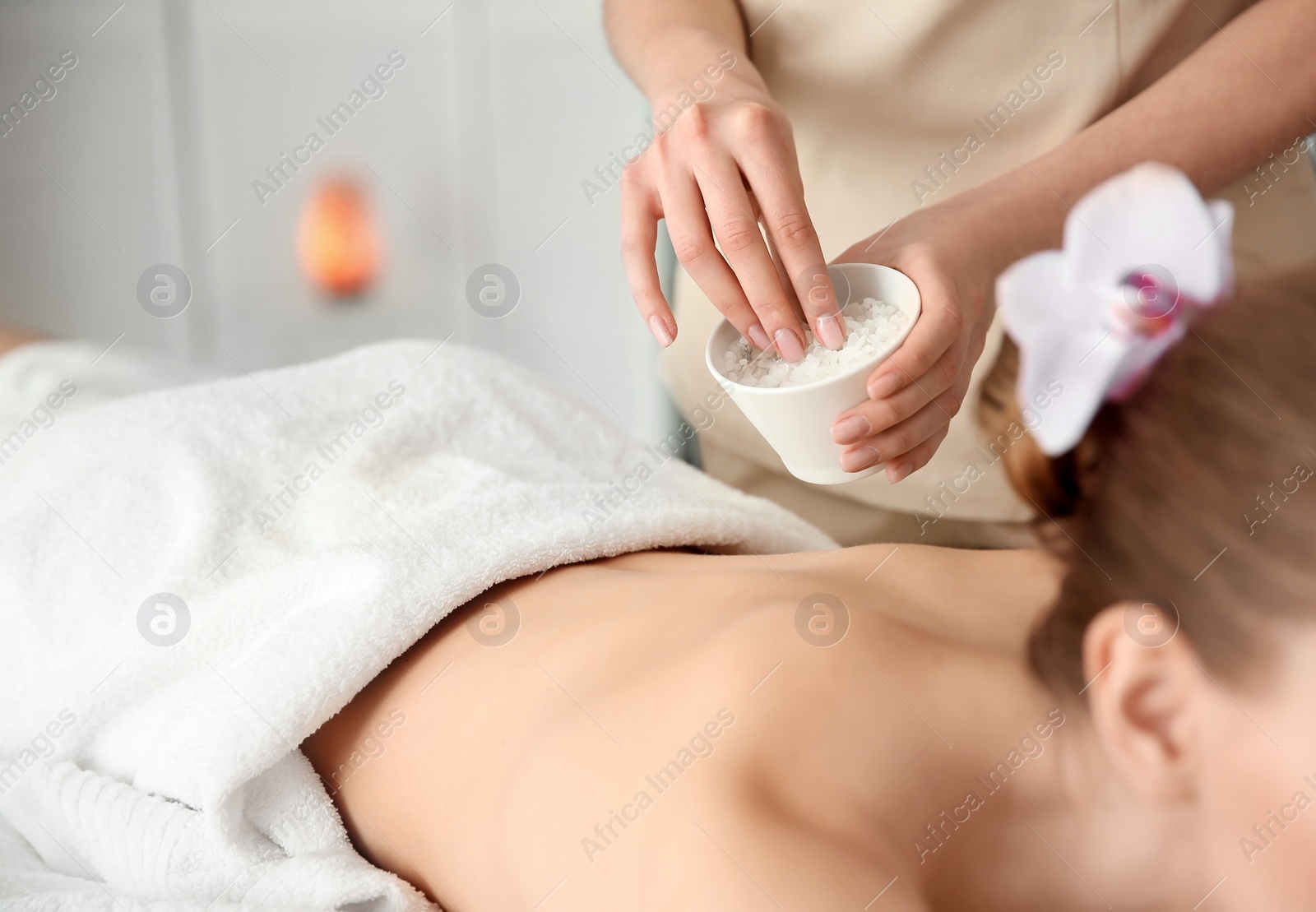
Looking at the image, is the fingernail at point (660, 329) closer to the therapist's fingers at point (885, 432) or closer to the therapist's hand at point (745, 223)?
the therapist's hand at point (745, 223)

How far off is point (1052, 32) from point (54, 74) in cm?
186

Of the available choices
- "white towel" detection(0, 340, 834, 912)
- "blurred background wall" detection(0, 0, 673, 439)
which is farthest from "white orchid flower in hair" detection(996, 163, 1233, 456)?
"blurred background wall" detection(0, 0, 673, 439)

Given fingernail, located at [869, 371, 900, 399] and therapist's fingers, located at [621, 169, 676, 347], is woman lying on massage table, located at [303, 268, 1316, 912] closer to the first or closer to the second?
fingernail, located at [869, 371, 900, 399]

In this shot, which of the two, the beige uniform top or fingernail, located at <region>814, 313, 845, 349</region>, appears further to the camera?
the beige uniform top

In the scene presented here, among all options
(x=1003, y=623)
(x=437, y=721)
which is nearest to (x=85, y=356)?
(x=437, y=721)

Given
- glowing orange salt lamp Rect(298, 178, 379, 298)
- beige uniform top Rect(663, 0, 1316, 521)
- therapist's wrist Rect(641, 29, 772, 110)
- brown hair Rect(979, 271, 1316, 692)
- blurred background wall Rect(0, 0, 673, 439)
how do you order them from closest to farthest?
brown hair Rect(979, 271, 1316, 692) < therapist's wrist Rect(641, 29, 772, 110) < beige uniform top Rect(663, 0, 1316, 521) < blurred background wall Rect(0, 0, 673, 439) < glowing orange salt lamp Rect(298, 178, 379, 298)

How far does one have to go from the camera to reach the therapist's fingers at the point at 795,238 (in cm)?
55

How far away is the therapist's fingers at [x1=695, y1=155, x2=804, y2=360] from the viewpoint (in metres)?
0.56

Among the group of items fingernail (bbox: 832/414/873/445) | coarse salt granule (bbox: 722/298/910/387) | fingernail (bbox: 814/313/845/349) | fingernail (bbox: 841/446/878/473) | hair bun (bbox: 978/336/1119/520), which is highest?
fingernail (bbox: 814/313/845/349)

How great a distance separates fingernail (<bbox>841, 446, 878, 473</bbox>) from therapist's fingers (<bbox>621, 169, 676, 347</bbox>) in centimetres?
15

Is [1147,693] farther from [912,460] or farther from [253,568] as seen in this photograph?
[253,568]

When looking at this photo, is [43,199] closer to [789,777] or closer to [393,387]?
[393,387]

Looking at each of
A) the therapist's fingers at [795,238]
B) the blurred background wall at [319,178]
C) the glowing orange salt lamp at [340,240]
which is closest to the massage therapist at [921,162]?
the therapist's fingers at [795,238]

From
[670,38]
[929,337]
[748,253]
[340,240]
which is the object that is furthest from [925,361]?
[340,240]
